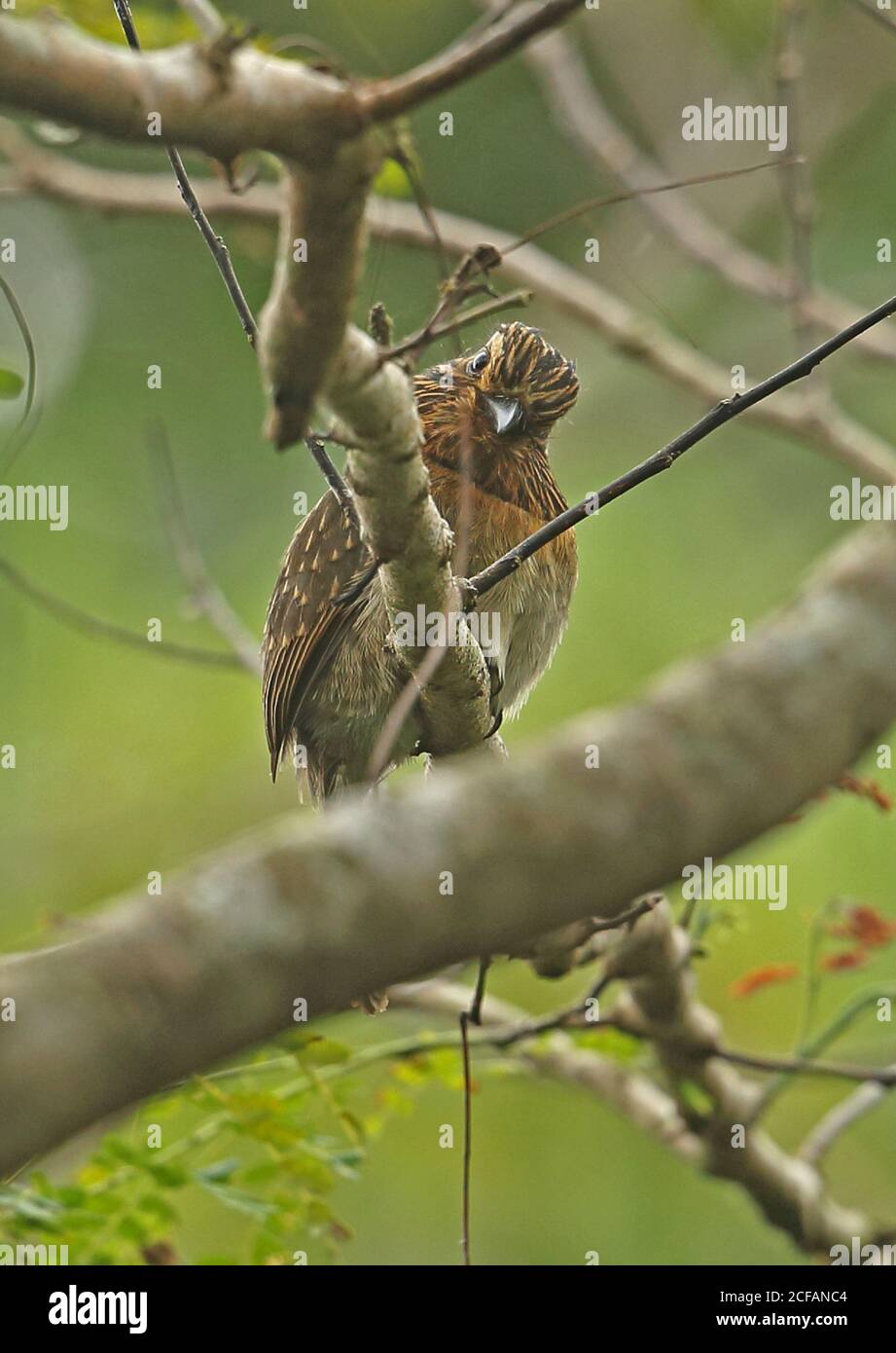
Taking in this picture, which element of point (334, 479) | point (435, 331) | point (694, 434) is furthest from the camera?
point (334, 479)

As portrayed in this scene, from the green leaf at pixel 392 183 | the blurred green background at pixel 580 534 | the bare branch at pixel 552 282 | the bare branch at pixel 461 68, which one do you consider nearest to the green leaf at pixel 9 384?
the green leaf at pixel 392 183

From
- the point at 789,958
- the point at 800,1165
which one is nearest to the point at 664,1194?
the point at 789,958

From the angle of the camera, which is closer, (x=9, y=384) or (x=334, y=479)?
(x=334, y=479)

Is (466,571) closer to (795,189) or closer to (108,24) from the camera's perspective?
(108,24)

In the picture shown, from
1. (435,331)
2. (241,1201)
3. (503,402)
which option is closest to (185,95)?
(435,331)

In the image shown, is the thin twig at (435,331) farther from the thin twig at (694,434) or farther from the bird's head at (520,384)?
the bird's head at (520,384)

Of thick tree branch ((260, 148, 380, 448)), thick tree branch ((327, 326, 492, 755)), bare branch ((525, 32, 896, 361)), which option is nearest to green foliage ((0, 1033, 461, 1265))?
thick tree branch ((327, 326, 492, 755))

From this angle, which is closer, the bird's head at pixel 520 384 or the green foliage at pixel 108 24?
the green foliage at pixel 108 24

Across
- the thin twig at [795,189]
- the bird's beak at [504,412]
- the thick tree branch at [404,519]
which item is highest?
the thin twig at [795,189]

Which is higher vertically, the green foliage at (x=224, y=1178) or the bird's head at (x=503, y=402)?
the bird's head at (x=503, y=402)

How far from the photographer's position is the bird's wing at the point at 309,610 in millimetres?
3354

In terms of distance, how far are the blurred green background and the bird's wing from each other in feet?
4.64

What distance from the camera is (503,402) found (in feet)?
11.5

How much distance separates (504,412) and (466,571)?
1.27ft
